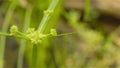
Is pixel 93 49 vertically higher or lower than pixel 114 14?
lower

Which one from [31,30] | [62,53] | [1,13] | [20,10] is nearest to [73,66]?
[62,53]

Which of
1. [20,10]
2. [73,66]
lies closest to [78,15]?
[73,66]

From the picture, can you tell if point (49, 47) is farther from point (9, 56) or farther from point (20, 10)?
point (9, 56)

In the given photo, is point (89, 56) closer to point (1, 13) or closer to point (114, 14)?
point (114, 14)

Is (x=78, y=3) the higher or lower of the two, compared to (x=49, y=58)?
higher

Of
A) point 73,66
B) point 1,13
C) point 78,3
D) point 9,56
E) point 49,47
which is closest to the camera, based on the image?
point 49,47

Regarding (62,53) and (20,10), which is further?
(62,53)

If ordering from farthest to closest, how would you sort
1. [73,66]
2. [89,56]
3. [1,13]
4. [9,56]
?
[1,13], [9,56], [89,56], [73,66]

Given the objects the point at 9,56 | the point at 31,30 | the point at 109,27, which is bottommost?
the point at 31,30

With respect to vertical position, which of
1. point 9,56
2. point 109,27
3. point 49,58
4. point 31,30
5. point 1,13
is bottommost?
point 31,30
